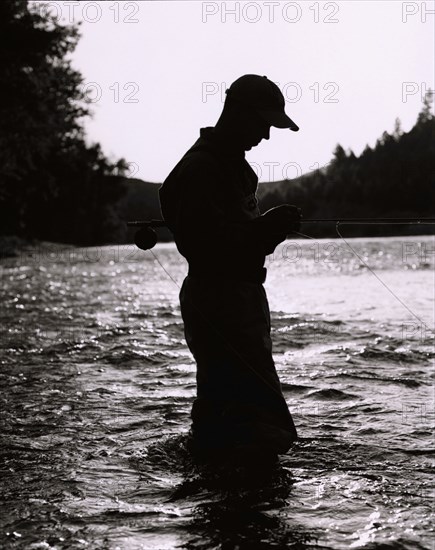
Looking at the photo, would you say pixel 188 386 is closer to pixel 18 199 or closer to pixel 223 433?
pixel 223 433

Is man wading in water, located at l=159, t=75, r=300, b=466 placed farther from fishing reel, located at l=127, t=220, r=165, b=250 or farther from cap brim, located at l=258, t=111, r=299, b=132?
fishing reel, located at l=127, t=220, r=165, b=250

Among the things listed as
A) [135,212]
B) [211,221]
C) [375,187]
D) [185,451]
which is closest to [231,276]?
[211,221]

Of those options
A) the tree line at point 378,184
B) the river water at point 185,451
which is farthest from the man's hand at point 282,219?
the tree line at point 378,184

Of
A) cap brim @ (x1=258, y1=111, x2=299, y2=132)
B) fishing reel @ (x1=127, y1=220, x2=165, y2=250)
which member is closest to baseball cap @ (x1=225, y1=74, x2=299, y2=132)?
cap brim @ (x1=258, y1=111, x2=299, y2=132)

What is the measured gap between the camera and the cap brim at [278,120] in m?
4.90

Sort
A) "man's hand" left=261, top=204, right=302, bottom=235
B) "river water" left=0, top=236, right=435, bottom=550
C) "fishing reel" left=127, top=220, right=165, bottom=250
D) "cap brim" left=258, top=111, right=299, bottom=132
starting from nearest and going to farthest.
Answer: "river water" left=0, top=236, right=435, bottom=550 < "man's hand" left=261, top=204, right=302, bottom=235 < "cap brim" left=258, top=111, right=299, bottom=132 < "fishing reel" left=127, top=220, right=165, bottom=250

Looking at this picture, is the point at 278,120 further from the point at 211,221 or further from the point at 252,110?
the point at 211,221

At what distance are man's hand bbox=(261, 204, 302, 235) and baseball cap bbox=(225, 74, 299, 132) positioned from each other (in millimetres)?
477

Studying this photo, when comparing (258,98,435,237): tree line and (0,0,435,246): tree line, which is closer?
(0,0,435,246): tree line

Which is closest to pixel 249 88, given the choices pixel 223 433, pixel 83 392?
pixel 223 433

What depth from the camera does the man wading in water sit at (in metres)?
4.93

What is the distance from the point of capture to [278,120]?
490 cm

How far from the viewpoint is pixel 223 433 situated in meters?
5.05

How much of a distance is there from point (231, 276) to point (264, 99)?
1.02 meters
